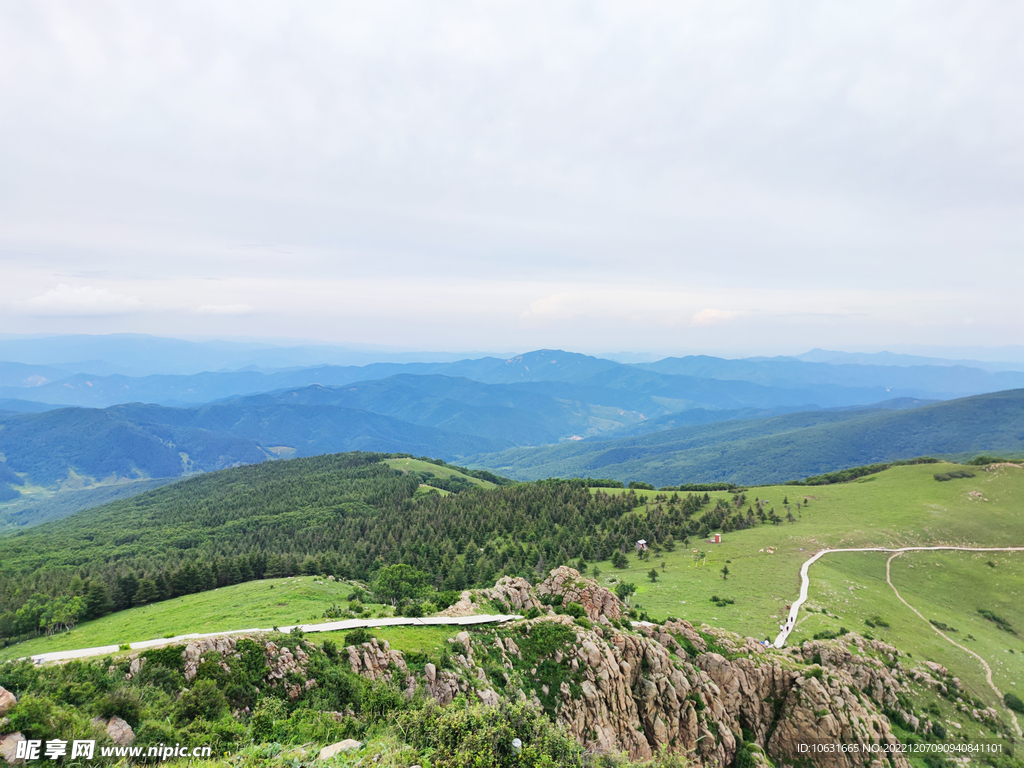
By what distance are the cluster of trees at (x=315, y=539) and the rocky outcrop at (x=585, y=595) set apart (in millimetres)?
32568

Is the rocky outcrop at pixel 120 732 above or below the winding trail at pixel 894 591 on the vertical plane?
above

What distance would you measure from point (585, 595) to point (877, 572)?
215 ft

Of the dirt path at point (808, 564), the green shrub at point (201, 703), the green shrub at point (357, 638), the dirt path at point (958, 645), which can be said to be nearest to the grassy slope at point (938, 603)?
the dirt path at point (958, 645)

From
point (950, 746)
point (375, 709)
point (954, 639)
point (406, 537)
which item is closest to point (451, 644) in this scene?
point (375, 709)

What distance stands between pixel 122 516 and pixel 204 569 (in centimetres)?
12139

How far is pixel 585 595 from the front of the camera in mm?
46594

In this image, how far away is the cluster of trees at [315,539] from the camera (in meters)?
67.4

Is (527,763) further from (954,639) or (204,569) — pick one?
(204,569)

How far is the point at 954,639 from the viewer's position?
57375mm

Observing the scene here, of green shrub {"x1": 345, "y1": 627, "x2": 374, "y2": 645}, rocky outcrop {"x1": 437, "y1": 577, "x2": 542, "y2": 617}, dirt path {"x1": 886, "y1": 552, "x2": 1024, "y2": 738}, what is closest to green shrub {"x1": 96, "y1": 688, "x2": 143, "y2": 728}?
green shrub {"x1": 345, "y1": 627, "x2": 374, "y2": 645}

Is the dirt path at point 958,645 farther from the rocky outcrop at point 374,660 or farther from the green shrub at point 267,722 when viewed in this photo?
the green shrub at point 267,722

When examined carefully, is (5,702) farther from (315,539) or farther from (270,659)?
(315,539)

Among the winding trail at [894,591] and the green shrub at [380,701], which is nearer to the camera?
the green shrub at [380,701]

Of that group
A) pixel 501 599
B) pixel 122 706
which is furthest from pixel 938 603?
pixel 122 706
